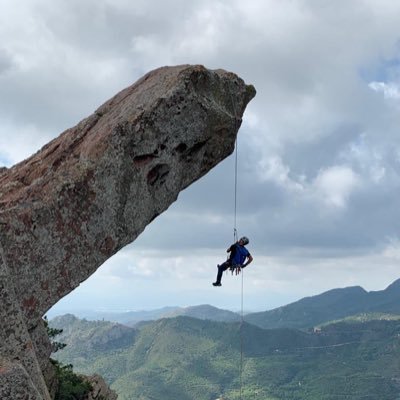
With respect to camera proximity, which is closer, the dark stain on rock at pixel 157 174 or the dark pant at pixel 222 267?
the dark stain on rock at pixel 157 174

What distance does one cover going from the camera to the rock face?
1692cm

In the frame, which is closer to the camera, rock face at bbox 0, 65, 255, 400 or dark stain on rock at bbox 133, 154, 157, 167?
rock face at bbox 0, 65, 255, 400

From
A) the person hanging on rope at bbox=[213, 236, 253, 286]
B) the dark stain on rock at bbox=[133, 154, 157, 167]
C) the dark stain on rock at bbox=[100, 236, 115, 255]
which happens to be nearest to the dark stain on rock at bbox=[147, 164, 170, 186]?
the dark stain on rock at bbox=[133, 154, 157, 167]

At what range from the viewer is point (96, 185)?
60.3ft

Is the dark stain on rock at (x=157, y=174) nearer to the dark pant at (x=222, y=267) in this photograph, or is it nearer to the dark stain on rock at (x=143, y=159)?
the dark stain on rock at (x=143, y=159)

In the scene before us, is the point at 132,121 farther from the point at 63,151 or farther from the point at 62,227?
the point at 62,227

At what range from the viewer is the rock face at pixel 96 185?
1692 centimetres

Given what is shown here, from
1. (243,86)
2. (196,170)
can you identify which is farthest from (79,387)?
(243,86)

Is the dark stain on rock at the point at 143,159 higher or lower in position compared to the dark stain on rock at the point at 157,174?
higher

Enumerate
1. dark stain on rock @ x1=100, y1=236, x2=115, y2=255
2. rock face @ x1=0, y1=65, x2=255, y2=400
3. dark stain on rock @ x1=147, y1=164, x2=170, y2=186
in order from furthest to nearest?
dark stain on rock @ x1=147, y1=164, x2=170, y2=186 < dark stain on rock @ x1=100, y1=236, x2=115, y2=255 < rock face @ x1=0, y1=65, x2=255, y2=400

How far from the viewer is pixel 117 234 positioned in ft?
63.5

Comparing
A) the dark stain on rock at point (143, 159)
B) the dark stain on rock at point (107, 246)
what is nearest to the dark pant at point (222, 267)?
the dark stain on rock at point (107, 246)

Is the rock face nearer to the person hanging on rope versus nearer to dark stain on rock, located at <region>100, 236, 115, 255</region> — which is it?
dark stain on rock, located at <region>100, 236, 115, 255</region>

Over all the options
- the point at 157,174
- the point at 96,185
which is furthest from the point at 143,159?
the point at 96,185
